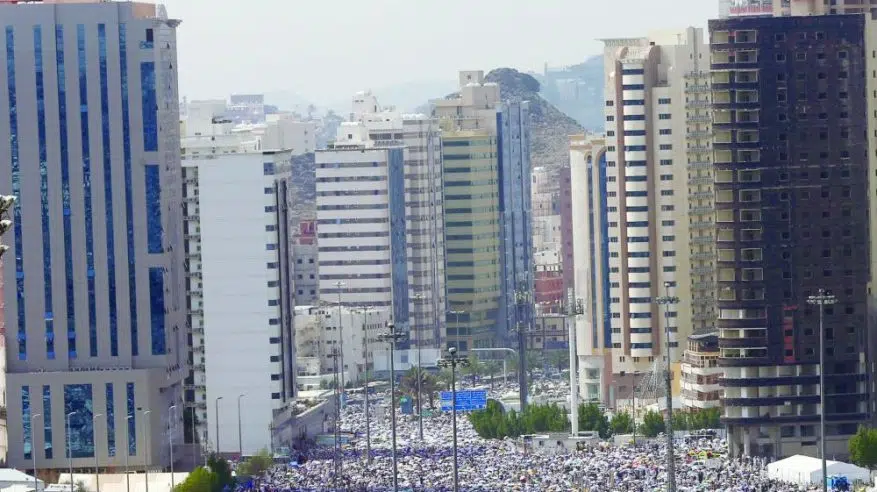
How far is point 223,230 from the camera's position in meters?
140

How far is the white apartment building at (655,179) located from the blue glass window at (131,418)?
44.9 meters

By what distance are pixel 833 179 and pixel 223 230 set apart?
3025 centimetres

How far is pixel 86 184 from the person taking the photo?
120 metres

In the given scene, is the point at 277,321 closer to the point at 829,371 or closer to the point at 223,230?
the point at 223,230

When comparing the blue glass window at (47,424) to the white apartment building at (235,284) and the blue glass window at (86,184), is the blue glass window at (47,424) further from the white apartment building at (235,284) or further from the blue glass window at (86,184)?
the white apartment building at (235,284)

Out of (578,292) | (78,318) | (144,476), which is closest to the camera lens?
(144,476)

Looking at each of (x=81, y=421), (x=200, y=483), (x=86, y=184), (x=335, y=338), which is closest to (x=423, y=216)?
(x=335, y=338)

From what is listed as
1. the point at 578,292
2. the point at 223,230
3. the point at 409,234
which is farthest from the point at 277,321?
the point at 409,234

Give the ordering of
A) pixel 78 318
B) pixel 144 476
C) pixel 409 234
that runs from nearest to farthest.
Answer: pixel 144 476 < pixel 78 318 < pixel 409 234

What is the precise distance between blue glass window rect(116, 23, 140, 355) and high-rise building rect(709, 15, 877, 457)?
76.1 ft

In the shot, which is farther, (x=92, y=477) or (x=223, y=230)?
(x=223, y=230)

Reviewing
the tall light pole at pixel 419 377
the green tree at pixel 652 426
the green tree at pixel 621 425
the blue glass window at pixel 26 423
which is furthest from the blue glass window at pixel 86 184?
the green tree at pixel 621 425

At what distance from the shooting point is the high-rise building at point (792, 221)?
404ft

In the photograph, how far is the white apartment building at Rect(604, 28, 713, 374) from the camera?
15800cm
